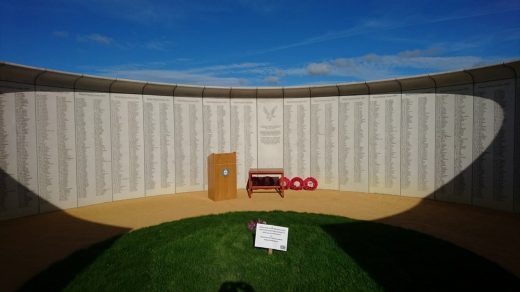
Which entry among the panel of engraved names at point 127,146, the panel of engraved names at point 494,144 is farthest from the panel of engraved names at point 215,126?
the panel of engraved names at point 494,144

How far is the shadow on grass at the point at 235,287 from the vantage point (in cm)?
513

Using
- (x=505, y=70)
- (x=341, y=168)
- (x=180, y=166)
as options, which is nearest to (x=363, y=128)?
(x=341, y=168)

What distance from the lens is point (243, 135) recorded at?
14.8 m

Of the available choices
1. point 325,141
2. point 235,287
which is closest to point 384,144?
point 325,141

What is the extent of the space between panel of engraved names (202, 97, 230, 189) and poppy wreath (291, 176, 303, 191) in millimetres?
3573

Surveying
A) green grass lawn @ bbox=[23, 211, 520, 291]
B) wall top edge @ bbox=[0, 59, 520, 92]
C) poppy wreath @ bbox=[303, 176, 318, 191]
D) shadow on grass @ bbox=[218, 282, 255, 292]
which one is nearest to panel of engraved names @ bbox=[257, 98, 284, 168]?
wall top edge @ bbox=[0, 59, 520, 92]

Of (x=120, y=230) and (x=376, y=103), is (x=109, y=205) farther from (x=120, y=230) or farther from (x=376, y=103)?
(x=376, y=103)

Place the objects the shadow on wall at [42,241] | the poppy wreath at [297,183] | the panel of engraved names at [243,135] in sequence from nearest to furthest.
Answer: the shadow on wall at [42,241]
the poppy wreath at [297,183]
the panel of engraved names at [243,135]

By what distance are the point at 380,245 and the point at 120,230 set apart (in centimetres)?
687

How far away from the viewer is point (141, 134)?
13000 mm

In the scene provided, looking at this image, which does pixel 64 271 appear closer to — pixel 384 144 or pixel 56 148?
pixel 56 148

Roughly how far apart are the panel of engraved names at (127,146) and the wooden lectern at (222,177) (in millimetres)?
3196

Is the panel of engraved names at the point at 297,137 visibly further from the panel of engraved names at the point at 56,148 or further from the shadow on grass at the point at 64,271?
the shadow on grass at the point at 64,271

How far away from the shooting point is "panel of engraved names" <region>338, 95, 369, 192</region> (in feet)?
44.9
